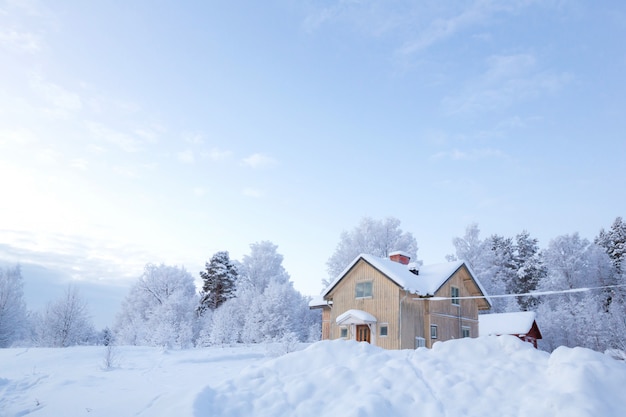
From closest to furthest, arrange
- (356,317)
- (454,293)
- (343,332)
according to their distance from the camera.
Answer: (356,317)
(343,332)
(454,293)

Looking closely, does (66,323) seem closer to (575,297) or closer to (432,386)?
(432,386)

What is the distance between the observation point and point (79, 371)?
16.3 meters

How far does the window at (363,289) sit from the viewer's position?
26.2m

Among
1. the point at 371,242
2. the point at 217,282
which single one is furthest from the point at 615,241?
the point at 217,282

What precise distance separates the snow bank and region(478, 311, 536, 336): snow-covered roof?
26740 millimetres

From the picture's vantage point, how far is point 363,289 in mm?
26578

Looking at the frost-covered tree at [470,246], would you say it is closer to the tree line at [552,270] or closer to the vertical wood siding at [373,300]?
the tree line at [552,270]

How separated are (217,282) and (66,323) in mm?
18440

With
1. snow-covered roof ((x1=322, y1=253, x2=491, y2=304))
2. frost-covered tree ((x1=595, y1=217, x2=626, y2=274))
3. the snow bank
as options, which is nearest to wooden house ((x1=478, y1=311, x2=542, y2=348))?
snow-covered roof ((x1=322, y1=253, x2=491, y2=304))

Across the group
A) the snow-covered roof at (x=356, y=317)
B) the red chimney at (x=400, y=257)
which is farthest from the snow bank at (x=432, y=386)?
the red chimney at (x=400, y=257)

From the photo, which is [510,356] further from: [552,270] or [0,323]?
[552,270]

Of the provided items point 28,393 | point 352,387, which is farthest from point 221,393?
point 28,393

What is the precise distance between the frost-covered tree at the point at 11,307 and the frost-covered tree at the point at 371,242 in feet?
94.8

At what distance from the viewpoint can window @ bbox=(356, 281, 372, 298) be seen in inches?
1033
